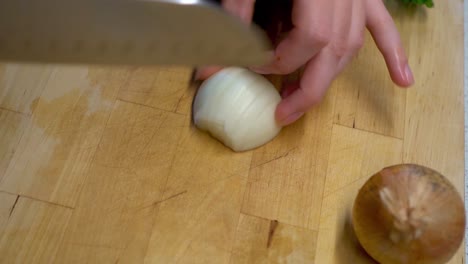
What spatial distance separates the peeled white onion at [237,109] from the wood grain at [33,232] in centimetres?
28

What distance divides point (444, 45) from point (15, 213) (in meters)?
0.89

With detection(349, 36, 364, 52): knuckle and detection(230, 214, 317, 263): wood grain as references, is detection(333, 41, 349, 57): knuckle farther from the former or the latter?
detection(230, 214, 317, 263): wood grain

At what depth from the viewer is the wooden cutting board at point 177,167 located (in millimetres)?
792

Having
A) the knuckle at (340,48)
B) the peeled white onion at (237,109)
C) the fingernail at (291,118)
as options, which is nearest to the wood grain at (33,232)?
the peeled white onion at (237,109)

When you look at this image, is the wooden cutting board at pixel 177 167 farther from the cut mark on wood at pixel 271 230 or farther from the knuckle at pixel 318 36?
the knuckle at pixel 318 36

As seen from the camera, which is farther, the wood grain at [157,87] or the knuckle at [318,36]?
the wood grain at [157,87]

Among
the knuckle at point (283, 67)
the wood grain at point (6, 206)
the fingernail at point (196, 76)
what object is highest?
the knuckle at point (283, 67)

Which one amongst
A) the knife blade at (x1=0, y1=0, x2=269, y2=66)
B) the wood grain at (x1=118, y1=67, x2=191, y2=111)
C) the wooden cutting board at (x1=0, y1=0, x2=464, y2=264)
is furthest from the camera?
the wood grain at (x1=118, y1=67, x2=191, y2=111)

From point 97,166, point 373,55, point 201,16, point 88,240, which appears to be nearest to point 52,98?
point 97,166

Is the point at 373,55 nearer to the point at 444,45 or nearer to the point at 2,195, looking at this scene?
the point at 444,45

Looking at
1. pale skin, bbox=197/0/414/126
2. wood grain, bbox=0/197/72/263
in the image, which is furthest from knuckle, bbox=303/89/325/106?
wood grain, bbox=0/197/72/263

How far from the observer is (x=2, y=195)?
79cm

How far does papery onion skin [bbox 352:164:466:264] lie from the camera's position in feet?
2.25

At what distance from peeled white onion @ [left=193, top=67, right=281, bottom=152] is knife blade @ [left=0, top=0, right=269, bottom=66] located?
316 mm
